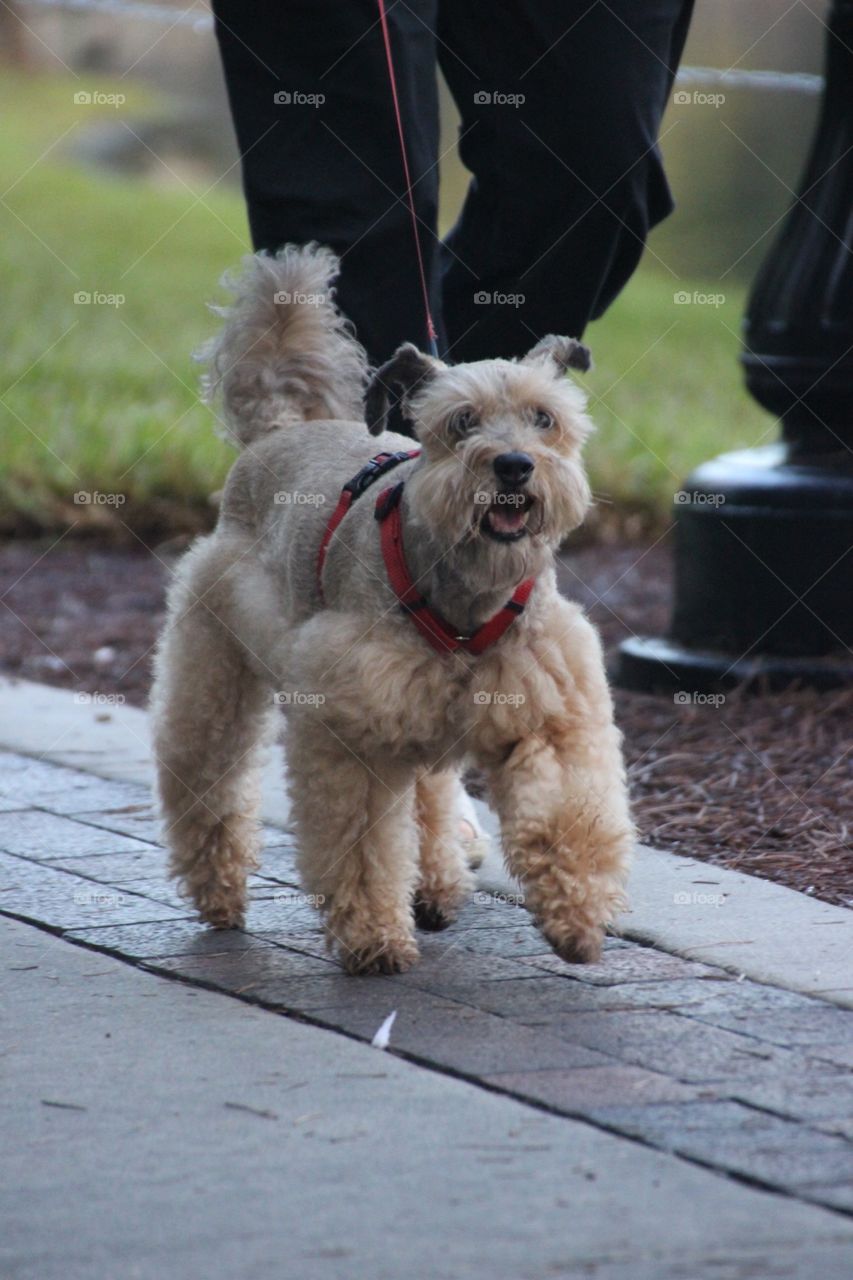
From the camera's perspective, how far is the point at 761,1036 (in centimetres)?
325

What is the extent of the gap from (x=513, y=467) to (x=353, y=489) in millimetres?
582

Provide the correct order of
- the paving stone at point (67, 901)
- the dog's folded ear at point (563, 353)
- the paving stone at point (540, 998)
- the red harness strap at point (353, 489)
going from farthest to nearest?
the paving stone at point (67, 901) < the red harness strap at point (353, 489) < the dog's folded ear at point (563, 353) < the paving stone at point (540, 998)

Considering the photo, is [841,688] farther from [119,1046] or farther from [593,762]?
[119,1046]

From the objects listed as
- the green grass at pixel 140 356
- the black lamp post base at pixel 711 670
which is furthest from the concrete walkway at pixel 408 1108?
the green grass at pixel 140 356

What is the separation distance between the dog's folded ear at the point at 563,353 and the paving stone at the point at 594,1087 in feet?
4.61

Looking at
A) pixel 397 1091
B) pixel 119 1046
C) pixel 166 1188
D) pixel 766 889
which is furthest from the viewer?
pixel 766 889

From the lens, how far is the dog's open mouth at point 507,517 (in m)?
3.51

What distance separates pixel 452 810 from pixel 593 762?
0.64m

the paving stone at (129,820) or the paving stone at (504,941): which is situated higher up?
the paving stone at (129,820)

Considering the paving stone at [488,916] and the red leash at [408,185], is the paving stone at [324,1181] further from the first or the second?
the red leash at [408,185]

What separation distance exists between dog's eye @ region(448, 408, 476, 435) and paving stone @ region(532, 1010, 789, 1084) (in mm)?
A: 1054

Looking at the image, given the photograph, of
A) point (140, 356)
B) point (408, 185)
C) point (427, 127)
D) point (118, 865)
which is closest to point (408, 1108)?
point (118, 865)

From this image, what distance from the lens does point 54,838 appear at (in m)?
4.71

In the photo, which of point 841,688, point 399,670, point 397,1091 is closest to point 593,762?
point 399,670
